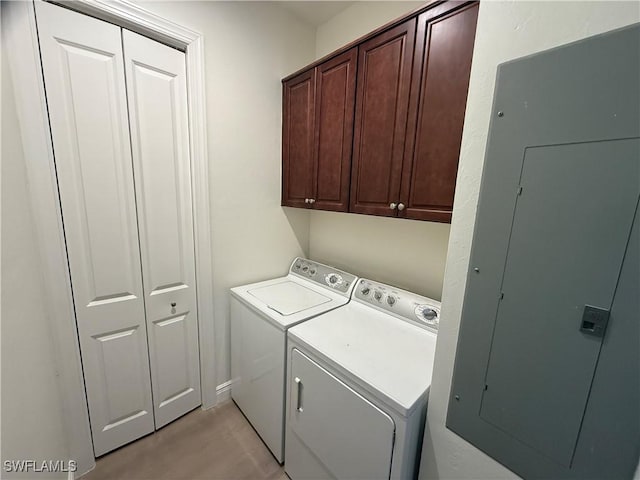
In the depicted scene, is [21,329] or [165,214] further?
[165,214]

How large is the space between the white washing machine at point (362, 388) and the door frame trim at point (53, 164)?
98 cm

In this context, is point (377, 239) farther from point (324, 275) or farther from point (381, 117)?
point (381, 117)

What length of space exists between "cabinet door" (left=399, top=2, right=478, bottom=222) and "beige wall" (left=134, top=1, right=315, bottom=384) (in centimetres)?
106

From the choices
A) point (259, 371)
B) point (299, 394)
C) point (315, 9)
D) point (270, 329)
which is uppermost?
point (315, 9)

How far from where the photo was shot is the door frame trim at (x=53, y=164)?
1.05m

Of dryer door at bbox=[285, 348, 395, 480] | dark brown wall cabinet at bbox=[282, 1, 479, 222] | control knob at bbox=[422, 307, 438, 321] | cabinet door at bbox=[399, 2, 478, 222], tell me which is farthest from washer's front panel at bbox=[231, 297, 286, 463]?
cabinet door at bbox=[399, 2, 478, 222]

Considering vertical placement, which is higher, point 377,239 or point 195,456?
point 377,239

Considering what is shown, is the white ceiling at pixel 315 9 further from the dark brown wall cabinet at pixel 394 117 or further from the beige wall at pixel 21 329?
the beige wall at pixel 21 329

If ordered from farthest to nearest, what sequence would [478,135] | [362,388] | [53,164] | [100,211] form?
[100,211], [53,164], [362,388], [478,135]

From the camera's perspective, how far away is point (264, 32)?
1.67 metres

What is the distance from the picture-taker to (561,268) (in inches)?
23.4

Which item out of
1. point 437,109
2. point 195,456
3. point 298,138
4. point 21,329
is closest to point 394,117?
point 437,109

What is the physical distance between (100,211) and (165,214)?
0.95 feet

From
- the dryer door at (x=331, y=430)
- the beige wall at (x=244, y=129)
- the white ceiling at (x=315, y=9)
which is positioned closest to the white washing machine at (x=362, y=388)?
the dryer door at (x=331, y=430)
